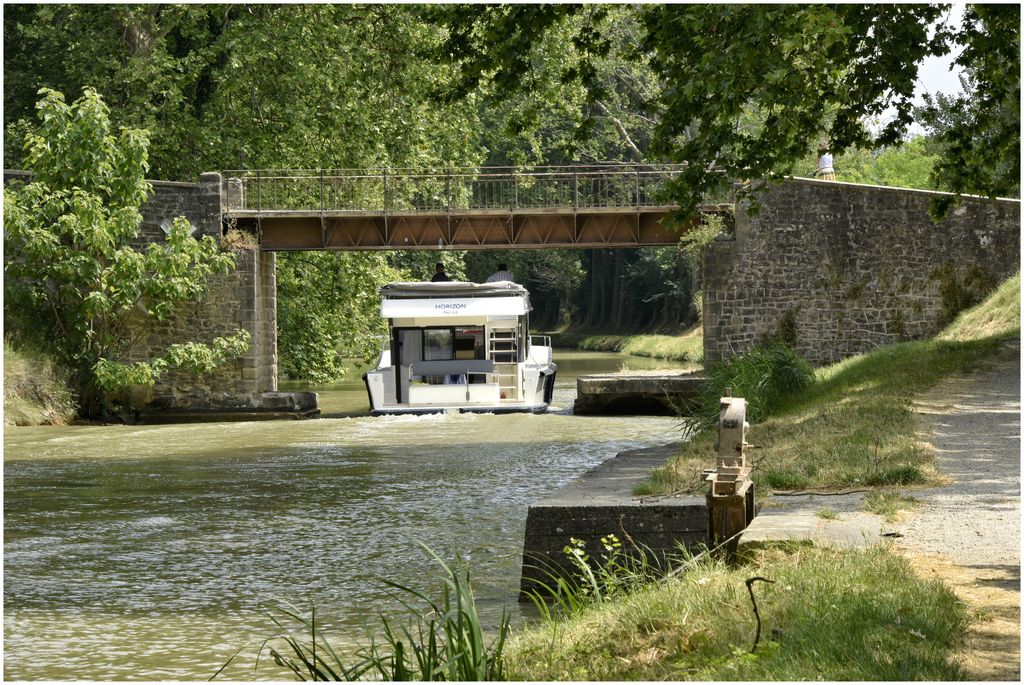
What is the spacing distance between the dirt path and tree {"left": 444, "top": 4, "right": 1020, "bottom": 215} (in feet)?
11.6

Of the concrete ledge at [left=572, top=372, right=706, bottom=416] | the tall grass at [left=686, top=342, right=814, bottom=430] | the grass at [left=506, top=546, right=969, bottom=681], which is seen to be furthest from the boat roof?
the grass at [left=506, top=546, right=969, bottom=681]

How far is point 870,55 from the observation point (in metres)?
16.6

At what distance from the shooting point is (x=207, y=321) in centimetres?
3000

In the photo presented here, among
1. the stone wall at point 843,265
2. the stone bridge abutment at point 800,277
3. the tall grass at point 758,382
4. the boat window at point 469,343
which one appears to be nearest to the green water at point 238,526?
the tall grass at point 758,382

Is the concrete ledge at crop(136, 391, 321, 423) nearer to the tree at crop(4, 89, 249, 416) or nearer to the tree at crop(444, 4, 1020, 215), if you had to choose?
the tree at crop(4, 89, 249, 416)

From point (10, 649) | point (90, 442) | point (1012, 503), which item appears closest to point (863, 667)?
point (1012, 503)

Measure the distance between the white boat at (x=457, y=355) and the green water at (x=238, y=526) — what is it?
2.47m

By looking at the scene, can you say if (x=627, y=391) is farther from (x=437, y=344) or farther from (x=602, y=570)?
(x=602, y=570)

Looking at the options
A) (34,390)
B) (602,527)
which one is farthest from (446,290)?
(602,527)

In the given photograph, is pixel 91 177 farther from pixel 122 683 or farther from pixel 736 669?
pixel 736 669

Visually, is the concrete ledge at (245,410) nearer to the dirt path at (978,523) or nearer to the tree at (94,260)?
the tree at (94,260)

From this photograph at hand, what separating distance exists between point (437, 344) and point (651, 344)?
27.9 m

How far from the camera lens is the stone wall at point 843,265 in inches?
1109

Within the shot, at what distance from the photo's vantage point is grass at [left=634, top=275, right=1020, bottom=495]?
1116 centimetres
